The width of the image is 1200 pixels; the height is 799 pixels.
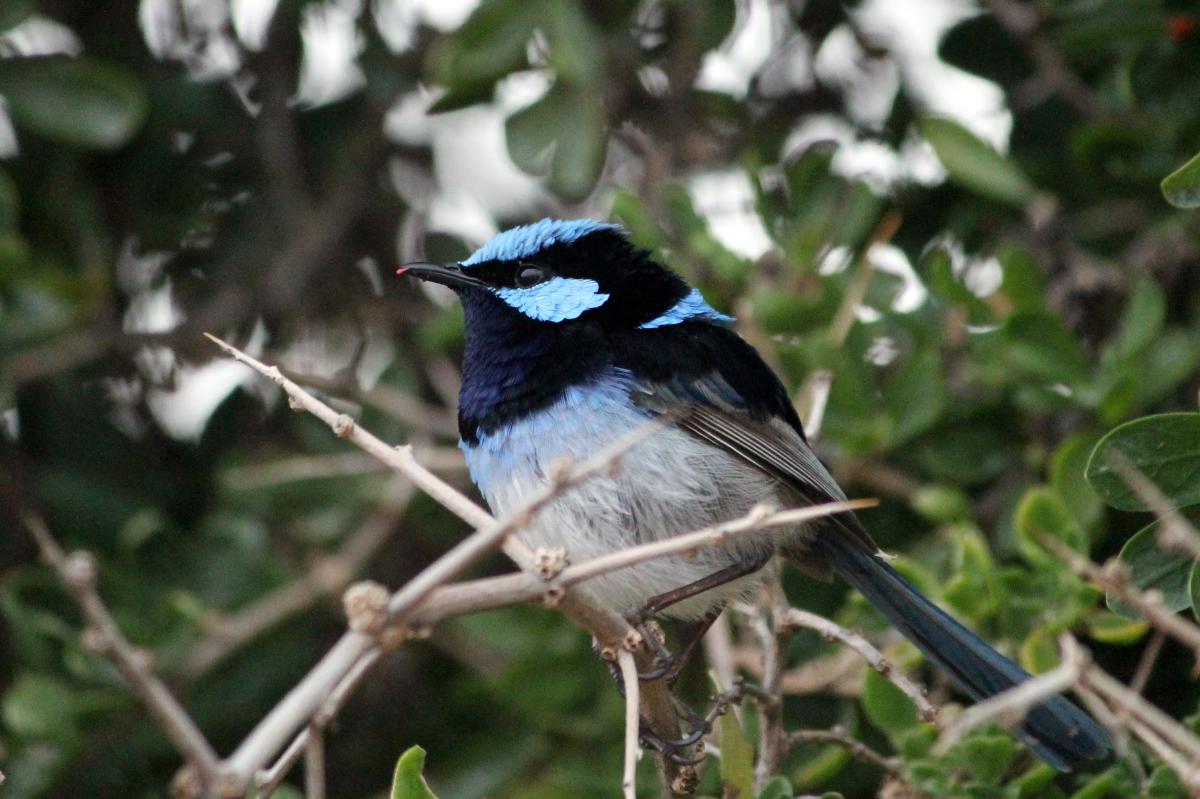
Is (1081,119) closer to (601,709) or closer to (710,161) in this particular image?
(710,161)

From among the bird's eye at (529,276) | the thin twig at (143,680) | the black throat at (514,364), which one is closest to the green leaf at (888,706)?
the black throat at (514,364)

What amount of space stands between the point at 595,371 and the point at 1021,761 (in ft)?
4.08

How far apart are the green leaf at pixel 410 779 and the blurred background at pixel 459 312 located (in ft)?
3.70

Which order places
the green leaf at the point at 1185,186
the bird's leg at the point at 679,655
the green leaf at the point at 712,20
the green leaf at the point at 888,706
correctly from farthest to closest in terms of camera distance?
the green leaf at the point at 712,20 < the green leaf at the point at 888,706 < the bird's leg at the point at 679,655 < the green leaf at the point at 1185,186

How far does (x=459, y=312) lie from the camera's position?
14.6 feet

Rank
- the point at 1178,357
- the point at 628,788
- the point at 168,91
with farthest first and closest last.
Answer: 1. the point at 168,91
2. the point at 1178,357
3. the point at 628,788

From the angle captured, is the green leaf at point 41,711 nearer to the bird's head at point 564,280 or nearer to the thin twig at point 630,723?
the bird's head at point 564,280

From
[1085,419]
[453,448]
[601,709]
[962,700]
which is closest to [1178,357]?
[1085,419]

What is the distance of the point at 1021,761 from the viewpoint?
3.33 meters

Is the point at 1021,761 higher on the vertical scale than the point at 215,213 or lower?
lower

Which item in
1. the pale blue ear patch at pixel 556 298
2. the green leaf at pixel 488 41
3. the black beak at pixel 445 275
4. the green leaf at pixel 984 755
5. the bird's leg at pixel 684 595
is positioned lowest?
the bird's leg at pixel 684 595

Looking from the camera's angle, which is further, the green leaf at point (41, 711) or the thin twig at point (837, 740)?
the green leaf at point (41, 711)

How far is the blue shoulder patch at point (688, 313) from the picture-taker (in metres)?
3.75

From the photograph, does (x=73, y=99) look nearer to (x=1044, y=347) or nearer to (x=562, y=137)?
(x=562, y=137)
